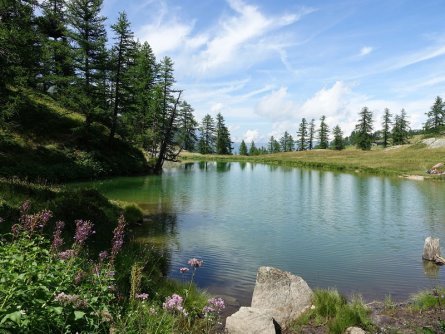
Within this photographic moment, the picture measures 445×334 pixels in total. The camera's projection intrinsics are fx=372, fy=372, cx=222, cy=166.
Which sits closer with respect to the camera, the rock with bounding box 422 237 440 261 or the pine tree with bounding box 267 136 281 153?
the rock with bounding box 422 237 440 261

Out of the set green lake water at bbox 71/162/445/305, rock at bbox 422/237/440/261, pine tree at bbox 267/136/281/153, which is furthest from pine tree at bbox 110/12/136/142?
pine tree at bbox 267/136/281/153

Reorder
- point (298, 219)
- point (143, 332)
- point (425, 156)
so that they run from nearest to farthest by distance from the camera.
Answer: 1. point (143, 332)
2. point (298, 219)
3. point (425, 156)

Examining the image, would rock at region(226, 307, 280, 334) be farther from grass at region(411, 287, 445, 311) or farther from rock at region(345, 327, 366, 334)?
grass at region(411, 287, 445, 311)

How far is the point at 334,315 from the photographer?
8695mm

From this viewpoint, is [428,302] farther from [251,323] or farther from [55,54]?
[55,54]

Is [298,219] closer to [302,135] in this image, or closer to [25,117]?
[25,117]

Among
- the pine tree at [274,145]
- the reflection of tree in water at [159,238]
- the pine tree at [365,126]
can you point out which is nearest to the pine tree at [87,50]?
the reflection of tree in water at [159,238]

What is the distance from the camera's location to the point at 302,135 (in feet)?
539

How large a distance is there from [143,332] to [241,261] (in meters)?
9.66

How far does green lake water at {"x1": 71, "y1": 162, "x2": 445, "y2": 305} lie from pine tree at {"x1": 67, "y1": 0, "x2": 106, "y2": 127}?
36.1 ft

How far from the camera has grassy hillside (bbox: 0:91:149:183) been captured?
96.5 ft

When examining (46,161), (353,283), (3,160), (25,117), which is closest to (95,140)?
(25,117)

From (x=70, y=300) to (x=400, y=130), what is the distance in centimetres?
14136

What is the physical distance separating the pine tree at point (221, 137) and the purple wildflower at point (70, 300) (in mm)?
141406
